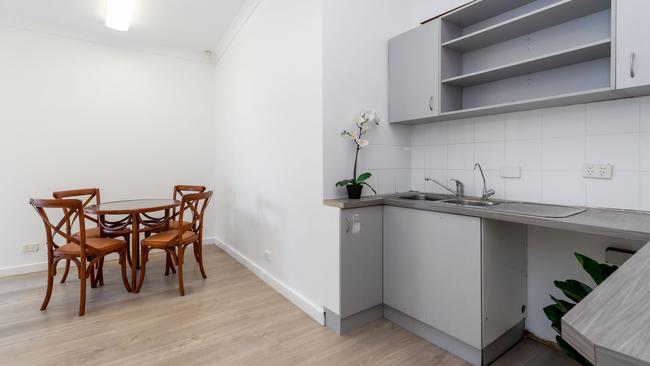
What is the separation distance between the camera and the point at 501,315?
1900 millimetres

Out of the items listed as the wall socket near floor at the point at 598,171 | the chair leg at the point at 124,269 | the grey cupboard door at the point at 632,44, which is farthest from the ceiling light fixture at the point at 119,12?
the wall socket near floor at the point at 598,171

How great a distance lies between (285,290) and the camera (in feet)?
9.01

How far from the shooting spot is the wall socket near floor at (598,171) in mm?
1766

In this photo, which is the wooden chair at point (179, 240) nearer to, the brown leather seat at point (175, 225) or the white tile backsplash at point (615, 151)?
the brown leather seat at point (175, 225)

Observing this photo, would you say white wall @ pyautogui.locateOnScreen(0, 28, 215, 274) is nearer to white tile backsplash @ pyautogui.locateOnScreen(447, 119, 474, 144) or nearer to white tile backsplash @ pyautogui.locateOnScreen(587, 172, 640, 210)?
white tile backsplash @ pyautogui.locateOnScreen(447, 119, 474, 144)

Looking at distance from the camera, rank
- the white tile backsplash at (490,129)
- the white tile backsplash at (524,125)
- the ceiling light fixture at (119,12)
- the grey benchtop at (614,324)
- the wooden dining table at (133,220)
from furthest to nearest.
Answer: the ceiling light fixture at (119,12)
the wooden dining table at (133,220)
the white tile backsplash at (490,129)
the white tile backsplash at (524,125)
the grey benchtop at (614,324)

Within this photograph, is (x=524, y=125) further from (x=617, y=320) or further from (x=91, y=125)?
(x=91, y=125)

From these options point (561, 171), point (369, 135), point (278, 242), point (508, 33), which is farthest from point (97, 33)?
point (561, 171)

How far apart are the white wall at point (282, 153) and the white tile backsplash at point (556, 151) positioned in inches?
43.0

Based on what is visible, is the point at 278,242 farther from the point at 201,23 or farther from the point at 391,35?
the point at 201,23

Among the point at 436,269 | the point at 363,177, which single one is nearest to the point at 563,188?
the point at 436,269

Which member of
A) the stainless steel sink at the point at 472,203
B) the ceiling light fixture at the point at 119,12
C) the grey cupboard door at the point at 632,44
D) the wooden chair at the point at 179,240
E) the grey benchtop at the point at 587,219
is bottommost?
the wooden chair at the point at 179,240

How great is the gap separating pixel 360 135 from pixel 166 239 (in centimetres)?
201

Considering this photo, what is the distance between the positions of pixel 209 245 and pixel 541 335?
4096mm
